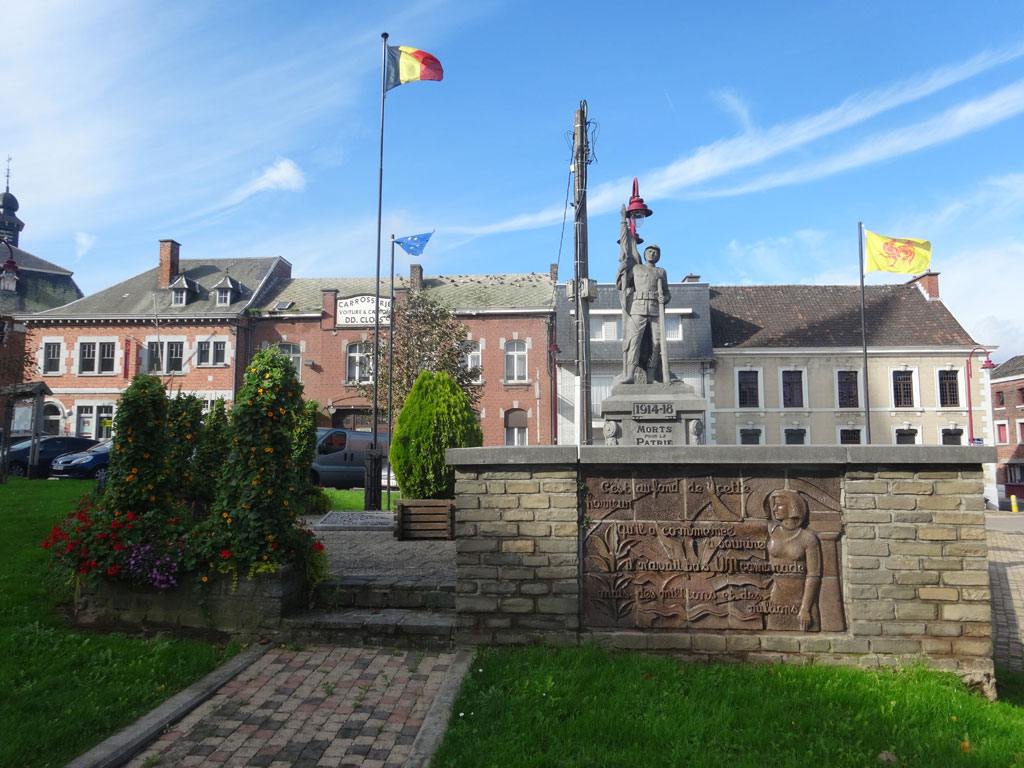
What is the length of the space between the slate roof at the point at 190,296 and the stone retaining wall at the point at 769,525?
31642 mm

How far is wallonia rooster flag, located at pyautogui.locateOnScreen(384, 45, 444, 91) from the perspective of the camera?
19.1 meters

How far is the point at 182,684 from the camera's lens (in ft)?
16.0

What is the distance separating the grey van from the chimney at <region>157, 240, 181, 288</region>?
22905mm

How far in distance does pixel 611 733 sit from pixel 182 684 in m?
3.02

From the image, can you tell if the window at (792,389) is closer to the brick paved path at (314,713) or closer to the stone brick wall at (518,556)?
the stone brick wall at (518,556)

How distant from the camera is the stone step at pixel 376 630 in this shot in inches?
222

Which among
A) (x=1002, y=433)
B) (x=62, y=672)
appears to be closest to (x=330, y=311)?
(x=62, y=672)

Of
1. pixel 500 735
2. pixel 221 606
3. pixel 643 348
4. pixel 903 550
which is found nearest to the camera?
pixel 500 735

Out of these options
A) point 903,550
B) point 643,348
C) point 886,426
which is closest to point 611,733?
point 903,550

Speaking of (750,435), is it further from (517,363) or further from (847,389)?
(517,363)

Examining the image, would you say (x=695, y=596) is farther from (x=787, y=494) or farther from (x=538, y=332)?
(x=538, y=332)

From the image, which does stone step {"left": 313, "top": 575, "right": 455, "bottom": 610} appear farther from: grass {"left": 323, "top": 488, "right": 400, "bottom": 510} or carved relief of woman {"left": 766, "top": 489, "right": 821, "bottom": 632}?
grass {"left": 323, "top": 488, "right": 400, "bottom": 510}

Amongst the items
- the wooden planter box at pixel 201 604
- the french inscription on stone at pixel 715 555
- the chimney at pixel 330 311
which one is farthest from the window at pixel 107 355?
the french inscription on stone at pixel 715 555

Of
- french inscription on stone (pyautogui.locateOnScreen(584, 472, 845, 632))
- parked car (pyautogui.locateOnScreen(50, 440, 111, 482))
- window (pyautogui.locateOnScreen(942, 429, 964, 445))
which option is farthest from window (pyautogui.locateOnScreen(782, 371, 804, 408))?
french inscription on stone (pyautogui.locateOnScreen(584, 472, 845, 632))
